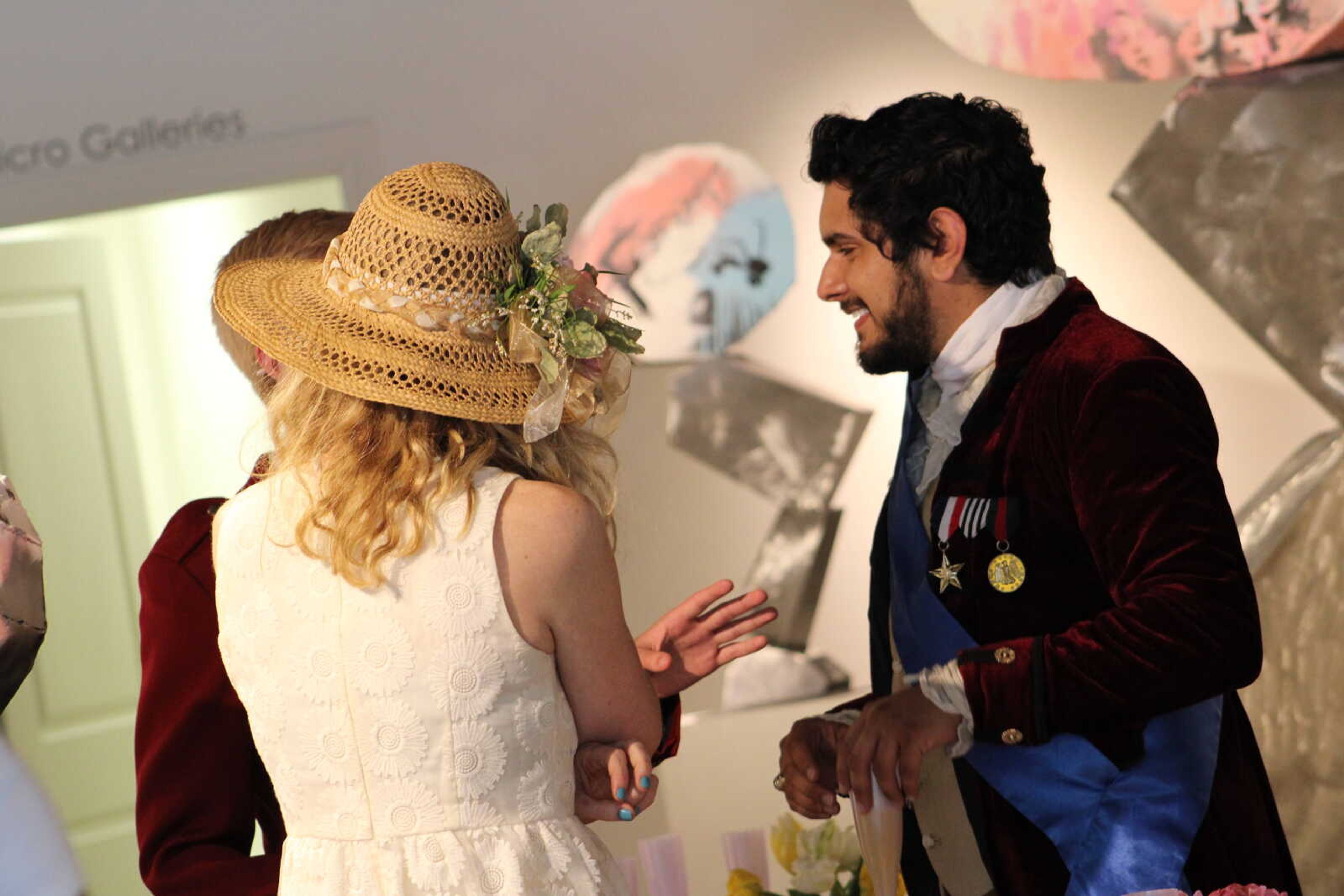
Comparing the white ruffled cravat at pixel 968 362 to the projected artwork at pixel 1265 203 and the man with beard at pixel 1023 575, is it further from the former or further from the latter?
the projected artwork at pixel 1265 203

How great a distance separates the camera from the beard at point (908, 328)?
207 centimetres

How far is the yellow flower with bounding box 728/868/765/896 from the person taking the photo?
2.70 m

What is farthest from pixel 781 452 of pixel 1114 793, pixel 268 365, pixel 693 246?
pixel 268 365

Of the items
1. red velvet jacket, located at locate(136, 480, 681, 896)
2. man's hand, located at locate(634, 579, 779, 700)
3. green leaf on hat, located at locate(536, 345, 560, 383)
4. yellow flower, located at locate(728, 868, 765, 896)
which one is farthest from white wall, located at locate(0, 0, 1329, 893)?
green leaf on hat, located at locate(536, 345, 560, 383)

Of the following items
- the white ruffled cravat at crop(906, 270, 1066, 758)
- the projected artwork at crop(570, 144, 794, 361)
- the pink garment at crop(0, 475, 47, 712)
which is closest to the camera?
the pink garment at crop(0, 475, 47, 712)

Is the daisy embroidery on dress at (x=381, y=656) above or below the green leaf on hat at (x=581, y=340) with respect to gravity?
below

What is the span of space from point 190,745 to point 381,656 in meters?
0.33

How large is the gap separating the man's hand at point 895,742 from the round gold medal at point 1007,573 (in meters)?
0.18

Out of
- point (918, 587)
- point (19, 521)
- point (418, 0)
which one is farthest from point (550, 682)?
point (418, 0)

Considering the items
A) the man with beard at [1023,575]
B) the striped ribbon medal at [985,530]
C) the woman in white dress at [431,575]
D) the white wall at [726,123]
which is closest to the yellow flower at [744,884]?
the man with beard at [1023,575]

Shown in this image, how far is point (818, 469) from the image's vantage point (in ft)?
11.7

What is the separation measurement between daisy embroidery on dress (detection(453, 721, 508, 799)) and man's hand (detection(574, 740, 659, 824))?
0.40ft

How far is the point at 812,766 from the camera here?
2047 millimetres

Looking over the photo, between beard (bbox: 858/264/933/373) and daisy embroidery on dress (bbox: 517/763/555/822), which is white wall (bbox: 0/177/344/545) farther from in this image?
daisy embroidery on dress (bbox: 517/763/555/822)
